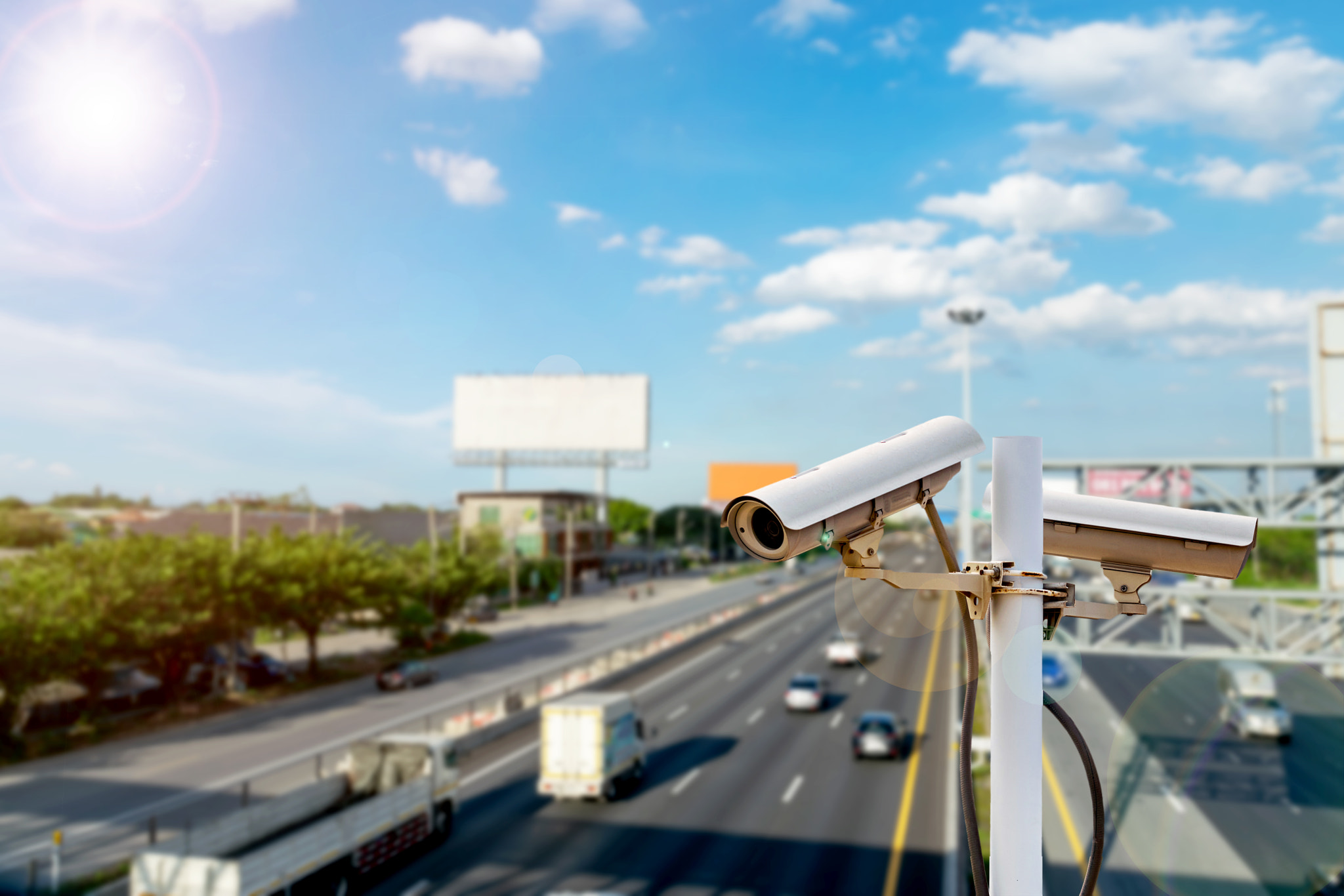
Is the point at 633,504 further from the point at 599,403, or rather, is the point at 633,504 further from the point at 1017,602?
the point at 1017,602

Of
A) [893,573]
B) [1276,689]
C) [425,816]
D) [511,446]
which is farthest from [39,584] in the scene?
[511,446]

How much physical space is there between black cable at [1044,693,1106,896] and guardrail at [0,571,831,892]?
20.9 metres

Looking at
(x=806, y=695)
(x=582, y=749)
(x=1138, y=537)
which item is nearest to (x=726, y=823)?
(x=582, y=749)

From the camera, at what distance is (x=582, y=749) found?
24.0m

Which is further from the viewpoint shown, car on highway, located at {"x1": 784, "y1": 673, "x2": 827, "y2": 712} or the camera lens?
car on highway, located at {"x1": 784, "y1": 673, "x2": 827, "y2": 712}

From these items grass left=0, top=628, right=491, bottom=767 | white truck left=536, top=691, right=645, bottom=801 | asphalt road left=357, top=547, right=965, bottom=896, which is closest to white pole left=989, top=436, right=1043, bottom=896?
asphalt road left=357, top=547, right=965, bottom=896

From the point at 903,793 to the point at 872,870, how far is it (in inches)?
257

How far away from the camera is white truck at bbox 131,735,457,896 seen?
14.5 m

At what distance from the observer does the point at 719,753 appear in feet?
99.6

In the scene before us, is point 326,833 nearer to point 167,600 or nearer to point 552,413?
point 167,600

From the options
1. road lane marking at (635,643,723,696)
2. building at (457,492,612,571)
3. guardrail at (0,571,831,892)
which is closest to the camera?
guardrail at (0,571,831,892)

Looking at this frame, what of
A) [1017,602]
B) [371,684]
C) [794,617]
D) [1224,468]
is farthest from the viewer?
[794,617]

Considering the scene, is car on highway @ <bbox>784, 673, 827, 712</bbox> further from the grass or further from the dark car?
the grass

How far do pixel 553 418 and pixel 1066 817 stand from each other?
70.6 meters
